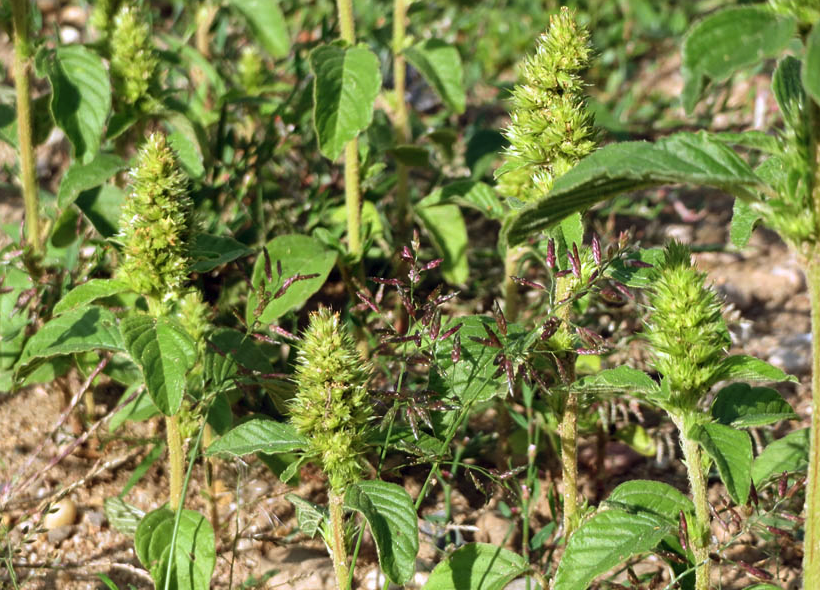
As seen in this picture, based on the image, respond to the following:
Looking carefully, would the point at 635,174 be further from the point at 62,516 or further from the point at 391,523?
the point at 62,516

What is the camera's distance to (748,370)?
189cm

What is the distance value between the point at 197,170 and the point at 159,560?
4.22 ft

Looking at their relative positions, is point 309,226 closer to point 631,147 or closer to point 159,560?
point 159,560

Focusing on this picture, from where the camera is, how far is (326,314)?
1980 millimetres

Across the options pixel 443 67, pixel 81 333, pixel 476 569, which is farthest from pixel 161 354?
pixel 443 67

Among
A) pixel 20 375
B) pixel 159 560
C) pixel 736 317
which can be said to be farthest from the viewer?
pixel 736 317

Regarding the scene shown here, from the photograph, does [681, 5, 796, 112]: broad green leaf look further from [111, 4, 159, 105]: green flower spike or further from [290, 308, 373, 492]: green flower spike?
[111, 4, 159, 105]: green flower spike

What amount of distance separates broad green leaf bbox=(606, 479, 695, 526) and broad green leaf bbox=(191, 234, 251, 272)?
107 cm

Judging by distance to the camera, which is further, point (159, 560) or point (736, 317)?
point (736, 317)

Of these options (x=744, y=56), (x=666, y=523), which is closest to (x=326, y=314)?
(x=666, y=523)

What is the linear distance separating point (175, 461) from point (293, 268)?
737mm

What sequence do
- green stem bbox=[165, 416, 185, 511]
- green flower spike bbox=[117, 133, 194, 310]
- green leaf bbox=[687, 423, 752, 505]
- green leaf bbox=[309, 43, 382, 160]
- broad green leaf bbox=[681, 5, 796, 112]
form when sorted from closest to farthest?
broad green leaf bbox=[681, 5, 796, 112], green leaf bbox=[687, 423, 752, 505], green flower spike bbox=[117, 133, 194, 310], green stem bbox=[165, 416, 185, 511], green leaf bbox=[309, 43, 382, 160]

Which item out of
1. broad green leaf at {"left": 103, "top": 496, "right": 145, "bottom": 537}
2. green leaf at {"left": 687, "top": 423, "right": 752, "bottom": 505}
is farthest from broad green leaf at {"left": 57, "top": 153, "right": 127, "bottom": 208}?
green leaf at {"left": 687, "top": 423, "right": 752, "bottom": 505}

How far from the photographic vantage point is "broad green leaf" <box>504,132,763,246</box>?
1459mm
